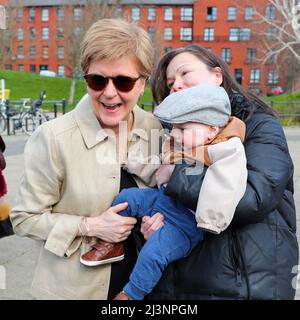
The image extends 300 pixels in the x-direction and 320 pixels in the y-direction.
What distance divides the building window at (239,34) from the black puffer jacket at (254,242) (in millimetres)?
63594

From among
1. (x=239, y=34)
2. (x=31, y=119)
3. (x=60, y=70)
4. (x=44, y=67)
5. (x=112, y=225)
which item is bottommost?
(x=31, y=119)

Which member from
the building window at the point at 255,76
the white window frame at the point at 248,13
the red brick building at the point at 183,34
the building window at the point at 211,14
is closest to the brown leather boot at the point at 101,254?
the white window frame at the point at 248,13

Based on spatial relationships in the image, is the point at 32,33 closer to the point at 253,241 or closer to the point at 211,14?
the point at 211,14

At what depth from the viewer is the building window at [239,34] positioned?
206 ft

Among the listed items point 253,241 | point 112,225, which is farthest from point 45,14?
point 253,241

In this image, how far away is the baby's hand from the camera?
5.64ft

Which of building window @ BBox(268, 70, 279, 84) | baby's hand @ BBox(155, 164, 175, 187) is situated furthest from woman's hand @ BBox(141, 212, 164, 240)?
building window @ BBox(268, 70, 279, 84)

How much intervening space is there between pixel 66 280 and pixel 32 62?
73345 millimetres

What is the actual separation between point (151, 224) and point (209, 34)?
223ft

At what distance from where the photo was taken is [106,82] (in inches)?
70.7

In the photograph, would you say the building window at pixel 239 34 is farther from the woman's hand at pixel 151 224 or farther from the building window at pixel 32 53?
the woman's hand at pixel 151 224

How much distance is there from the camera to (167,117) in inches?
66.5

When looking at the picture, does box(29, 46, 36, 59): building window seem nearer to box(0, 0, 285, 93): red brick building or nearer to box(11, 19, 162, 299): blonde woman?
box(0, 0, 285, 93): red brick building
